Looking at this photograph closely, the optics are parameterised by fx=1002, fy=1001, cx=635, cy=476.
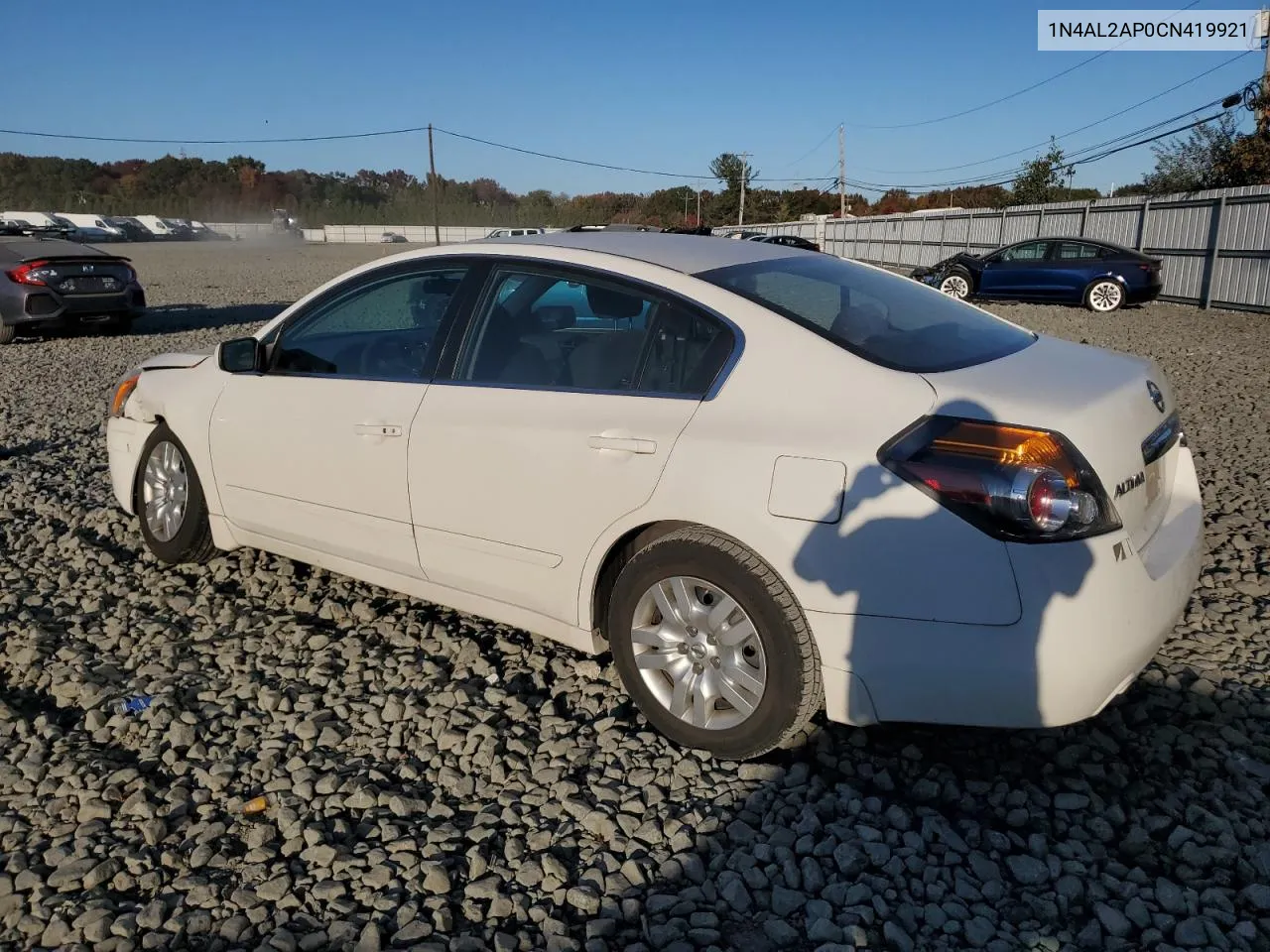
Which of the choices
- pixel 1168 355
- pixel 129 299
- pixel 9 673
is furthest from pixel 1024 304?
pixel 9 673

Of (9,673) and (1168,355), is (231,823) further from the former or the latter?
(1168,355)

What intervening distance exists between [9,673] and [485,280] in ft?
7.91

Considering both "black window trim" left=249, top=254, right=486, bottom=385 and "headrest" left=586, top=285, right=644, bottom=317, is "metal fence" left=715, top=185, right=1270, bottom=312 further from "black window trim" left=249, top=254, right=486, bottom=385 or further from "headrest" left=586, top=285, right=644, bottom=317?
"headrest" left=586, top=285, right=644, bottom=317

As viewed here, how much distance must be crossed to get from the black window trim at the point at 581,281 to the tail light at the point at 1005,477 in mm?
627

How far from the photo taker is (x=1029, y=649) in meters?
2.61

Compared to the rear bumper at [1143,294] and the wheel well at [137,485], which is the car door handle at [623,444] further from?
the rear bumper at [1143,294]

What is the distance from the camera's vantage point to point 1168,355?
12273mm

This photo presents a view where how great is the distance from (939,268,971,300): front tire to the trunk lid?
1863 cm

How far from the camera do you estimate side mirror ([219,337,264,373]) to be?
169 inches

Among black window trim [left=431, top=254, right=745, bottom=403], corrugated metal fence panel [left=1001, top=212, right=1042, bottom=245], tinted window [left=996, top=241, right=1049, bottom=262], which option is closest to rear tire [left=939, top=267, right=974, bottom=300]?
tinted window [left=996, top=241, right=1049, bottom=262]

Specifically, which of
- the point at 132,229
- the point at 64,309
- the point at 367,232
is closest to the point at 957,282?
the point at 64,309

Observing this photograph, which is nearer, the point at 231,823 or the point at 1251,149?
the point at 231,823

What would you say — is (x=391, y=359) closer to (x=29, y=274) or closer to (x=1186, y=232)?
(x=29, y=274)

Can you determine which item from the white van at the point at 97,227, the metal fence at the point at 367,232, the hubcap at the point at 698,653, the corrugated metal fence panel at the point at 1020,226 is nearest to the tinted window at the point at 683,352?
the hubcap at the point at 698,653
